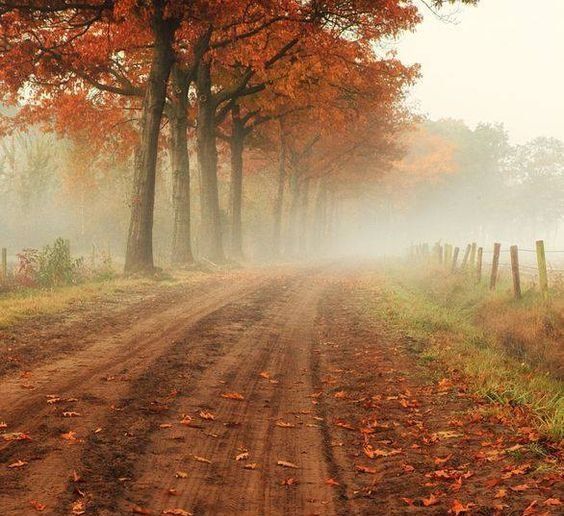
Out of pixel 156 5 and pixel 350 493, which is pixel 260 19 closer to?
pixel 156 5

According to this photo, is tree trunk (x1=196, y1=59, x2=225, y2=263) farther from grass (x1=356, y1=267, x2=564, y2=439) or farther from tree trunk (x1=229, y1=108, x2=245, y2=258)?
grass (x1=356, y1=267, x2=564, y2=439)

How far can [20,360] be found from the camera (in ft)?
26.0

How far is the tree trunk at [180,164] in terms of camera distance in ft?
72.4

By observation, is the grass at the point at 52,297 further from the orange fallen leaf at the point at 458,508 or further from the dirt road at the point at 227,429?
the orange fallen leaf at the point at 458,508

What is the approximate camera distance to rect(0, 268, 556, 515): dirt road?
172 inches

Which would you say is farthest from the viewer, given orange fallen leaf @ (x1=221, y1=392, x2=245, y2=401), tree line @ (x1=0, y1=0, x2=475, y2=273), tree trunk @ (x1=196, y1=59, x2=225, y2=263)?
tree trunk @ (x1=196, y1=59, x2=225, y2=263)

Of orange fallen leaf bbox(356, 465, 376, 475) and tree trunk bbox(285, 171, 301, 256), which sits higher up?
tree trunk bbox(285, 171, 301, 256)

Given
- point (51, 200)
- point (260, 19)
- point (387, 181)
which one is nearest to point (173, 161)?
point (260, 19)

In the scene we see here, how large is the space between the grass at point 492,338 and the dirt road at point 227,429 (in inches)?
22.0

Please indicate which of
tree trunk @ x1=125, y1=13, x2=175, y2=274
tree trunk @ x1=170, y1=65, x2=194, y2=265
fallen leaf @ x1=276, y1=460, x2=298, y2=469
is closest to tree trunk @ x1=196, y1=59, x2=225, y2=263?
tree trunk @ x1=170, y1=65, x2=194, y2=265

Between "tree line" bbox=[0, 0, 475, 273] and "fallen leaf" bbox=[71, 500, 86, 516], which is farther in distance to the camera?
"tree line" bbox=[0, 0, 475, 273]

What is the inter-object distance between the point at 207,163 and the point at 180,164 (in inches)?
131

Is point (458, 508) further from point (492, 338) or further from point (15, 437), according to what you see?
point (492, 338)

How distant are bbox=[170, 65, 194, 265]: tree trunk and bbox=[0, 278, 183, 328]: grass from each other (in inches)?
202
